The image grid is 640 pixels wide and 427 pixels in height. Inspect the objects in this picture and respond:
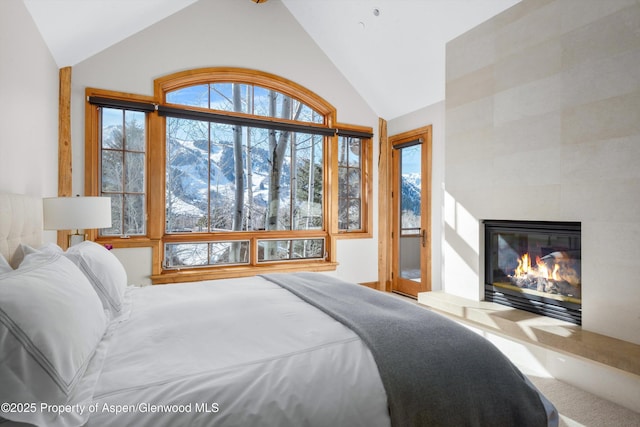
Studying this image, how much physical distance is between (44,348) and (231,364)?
1.65 feet

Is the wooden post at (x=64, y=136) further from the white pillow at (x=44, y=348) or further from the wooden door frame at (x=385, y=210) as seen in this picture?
the wooden door frame at (x=385, y=210)

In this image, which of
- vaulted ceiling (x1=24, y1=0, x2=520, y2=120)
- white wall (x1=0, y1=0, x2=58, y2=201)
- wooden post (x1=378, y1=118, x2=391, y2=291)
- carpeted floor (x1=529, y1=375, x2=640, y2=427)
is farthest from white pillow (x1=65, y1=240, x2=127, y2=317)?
wooden post (x1=378, y1=118, x2=391, y2=291)

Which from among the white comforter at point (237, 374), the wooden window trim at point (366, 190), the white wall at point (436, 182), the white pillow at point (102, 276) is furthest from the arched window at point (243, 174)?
the white comforter at point (237, 374)

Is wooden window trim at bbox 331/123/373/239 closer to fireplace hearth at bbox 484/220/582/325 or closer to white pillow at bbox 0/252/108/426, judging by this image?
fireplace hearth at bbox 484/220/582/325

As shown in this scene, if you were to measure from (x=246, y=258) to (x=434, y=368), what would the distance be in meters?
3.39

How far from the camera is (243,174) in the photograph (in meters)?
4.38

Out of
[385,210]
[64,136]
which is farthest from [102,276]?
[385,210]

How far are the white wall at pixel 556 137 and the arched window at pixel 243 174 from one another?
5.54ft

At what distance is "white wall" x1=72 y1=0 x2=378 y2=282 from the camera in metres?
3.62

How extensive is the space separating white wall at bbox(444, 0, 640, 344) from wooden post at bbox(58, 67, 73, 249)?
12.1 ft

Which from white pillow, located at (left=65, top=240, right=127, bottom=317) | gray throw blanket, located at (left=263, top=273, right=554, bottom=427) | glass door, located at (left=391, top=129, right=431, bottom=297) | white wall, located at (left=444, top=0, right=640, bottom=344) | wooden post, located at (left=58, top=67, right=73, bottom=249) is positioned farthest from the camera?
glass door, located at (left=391, top=129, right=431, bottom=297)

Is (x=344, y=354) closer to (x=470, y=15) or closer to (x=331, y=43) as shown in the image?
(x=470, y=15)

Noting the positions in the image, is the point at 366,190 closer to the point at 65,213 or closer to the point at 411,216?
the point at 411,216

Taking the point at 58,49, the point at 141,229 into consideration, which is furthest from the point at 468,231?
the point at 58,49
